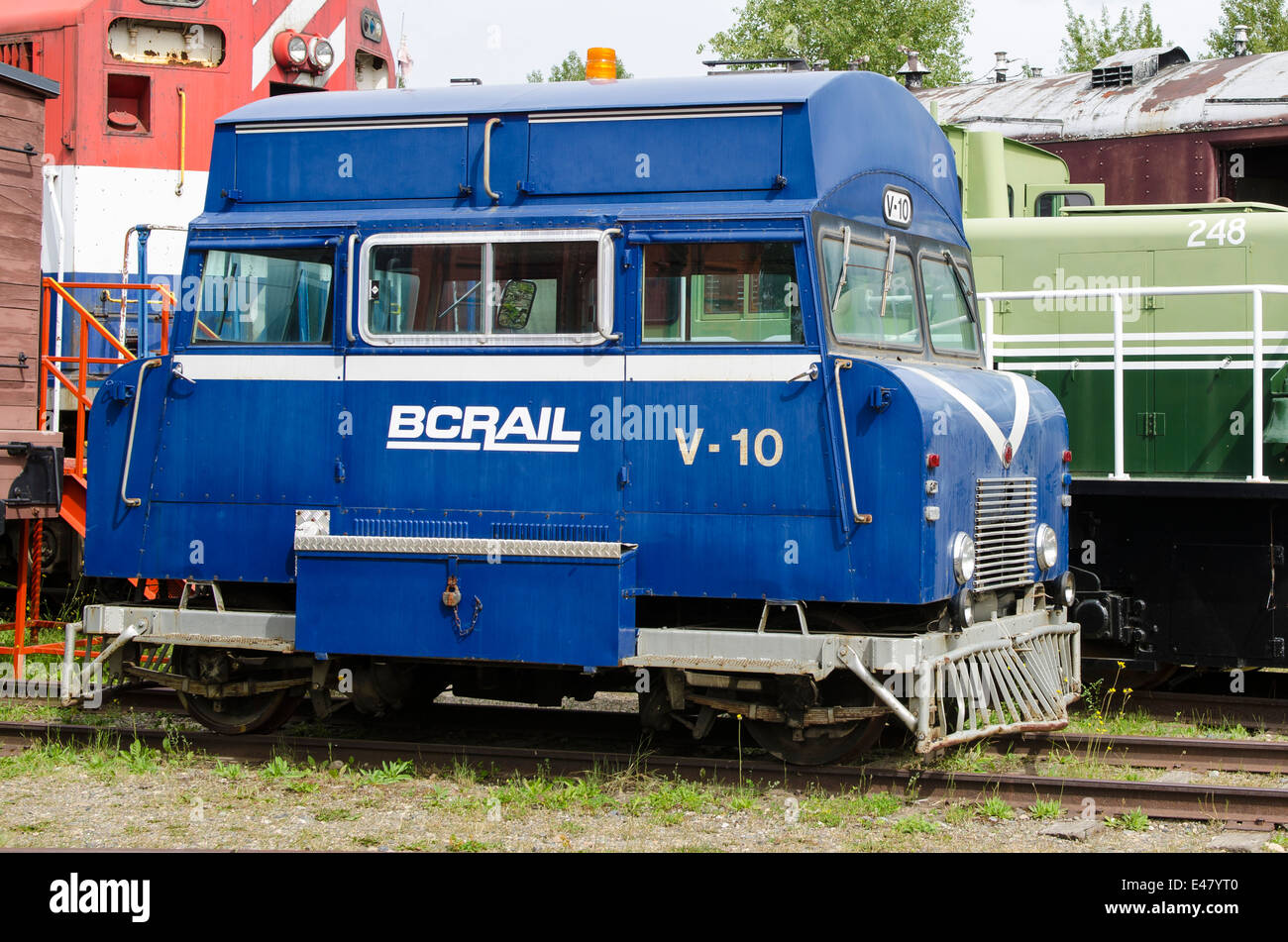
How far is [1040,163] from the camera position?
1196 cm

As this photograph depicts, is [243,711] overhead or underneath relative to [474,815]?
overhead

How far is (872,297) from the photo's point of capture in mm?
7406

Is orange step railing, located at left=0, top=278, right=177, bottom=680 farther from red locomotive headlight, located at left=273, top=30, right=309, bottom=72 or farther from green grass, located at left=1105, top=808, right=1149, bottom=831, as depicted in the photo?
green grass, located at left=1105, top=808, right=1149, bottom=831

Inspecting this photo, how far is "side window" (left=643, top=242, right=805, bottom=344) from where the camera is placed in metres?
6.98

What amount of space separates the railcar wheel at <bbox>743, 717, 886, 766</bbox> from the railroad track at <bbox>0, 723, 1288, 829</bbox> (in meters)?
0.06

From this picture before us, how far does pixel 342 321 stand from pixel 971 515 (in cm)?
339

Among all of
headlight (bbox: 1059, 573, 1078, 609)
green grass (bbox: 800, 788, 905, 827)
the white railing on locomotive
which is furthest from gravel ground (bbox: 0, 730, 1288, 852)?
the white railing on locomotive

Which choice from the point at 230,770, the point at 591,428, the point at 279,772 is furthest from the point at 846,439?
the point at 230,770

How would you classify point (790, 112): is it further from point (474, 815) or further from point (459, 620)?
point (474, 815)

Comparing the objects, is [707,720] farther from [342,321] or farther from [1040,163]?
[1040,163]

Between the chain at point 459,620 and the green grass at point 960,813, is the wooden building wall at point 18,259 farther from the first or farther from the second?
the green grass at point 960,813

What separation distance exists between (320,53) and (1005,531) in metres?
7.50

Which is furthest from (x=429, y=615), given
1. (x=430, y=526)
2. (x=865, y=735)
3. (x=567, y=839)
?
(x=865, y=735)

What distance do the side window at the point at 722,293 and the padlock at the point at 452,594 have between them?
1.52m
